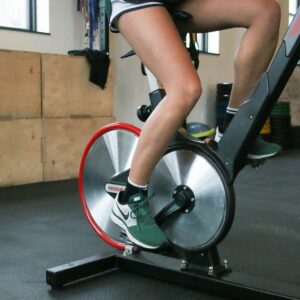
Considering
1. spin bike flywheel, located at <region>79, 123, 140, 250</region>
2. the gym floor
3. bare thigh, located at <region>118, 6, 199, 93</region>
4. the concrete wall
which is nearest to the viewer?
bare thigh, located at <region>118, 6, 199, 93</region>

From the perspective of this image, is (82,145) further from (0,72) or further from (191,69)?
(191,69)

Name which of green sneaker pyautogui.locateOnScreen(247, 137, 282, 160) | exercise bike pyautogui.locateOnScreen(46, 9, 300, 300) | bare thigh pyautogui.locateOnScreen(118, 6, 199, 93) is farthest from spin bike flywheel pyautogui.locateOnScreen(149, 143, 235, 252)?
bare thigh pyautogui.locateOnScreen(118, 6, 199, 93)

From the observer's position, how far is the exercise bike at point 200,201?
148cm

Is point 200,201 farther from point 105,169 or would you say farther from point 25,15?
point 25,15

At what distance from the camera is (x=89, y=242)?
231cm

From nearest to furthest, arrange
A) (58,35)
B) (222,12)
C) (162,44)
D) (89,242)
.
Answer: (162,44) → (222,12) → (89,242) → (58,35)

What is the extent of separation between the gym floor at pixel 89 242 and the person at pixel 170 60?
25 cm

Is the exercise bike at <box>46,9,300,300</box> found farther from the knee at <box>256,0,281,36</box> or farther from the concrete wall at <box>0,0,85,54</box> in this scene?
the concrete wall at <box>0,0,85,54</box>

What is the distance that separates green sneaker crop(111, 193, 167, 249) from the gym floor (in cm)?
19

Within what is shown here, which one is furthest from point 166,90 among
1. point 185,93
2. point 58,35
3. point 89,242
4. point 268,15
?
point 58,35

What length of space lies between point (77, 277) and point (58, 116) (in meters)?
2.63

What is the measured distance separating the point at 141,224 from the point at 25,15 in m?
3.37

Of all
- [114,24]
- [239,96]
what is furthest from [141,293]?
[114,24]

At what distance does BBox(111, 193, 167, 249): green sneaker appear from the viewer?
5.02 feet
